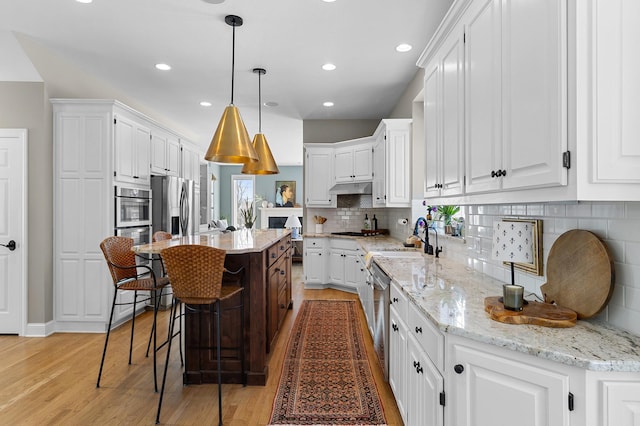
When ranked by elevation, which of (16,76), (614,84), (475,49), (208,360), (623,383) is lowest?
(208,360)

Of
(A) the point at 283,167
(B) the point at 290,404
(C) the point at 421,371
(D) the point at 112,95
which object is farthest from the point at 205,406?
(A) the point at 283,167

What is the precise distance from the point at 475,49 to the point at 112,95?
488cm

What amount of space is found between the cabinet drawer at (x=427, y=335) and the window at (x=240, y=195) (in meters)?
9.91

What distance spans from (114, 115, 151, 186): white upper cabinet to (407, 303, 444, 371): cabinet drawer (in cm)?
368

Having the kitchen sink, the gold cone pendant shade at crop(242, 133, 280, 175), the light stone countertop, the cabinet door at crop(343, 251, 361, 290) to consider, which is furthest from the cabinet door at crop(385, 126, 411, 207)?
the light stone countertop

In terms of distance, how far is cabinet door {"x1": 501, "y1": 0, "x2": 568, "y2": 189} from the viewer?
1.19 m

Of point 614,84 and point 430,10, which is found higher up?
point 430,10

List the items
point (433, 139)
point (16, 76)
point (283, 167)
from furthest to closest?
point (283, 167) → point (16, 76) → point (433, 139)

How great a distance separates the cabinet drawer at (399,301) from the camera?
2045 mm

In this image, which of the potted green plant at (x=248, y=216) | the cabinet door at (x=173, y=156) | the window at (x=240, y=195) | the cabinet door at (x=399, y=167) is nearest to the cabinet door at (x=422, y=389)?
the cabinet door at (x=399, y=167)

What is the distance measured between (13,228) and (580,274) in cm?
493

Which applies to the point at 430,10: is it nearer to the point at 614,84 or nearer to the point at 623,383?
the point at 614,84

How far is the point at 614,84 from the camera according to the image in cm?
112

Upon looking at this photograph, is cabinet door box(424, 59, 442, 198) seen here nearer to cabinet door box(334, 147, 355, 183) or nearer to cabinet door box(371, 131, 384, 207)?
cabinet door box(371, 131, 384, 207)
